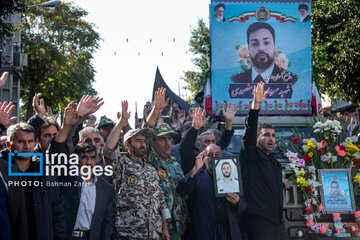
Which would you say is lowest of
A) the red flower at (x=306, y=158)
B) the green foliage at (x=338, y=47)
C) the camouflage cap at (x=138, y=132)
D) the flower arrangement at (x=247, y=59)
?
the red flower at (x=306, y=158)

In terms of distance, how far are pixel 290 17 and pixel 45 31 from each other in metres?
24.8

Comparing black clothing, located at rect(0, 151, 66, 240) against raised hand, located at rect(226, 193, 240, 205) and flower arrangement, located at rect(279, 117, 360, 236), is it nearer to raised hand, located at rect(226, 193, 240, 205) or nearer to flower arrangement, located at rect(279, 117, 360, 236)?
raised hand, located at rect(226, 193, 240, 205)

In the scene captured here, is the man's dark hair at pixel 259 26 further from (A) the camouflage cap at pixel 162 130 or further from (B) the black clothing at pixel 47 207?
(B) the black clothing at pixel 47 207

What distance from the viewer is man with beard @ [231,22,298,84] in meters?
9.65

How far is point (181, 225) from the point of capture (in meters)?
6.53

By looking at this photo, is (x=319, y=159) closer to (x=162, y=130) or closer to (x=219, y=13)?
(x=162, y=130)

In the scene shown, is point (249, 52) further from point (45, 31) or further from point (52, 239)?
point (45, 31)

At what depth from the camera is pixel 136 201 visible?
19.1 ft

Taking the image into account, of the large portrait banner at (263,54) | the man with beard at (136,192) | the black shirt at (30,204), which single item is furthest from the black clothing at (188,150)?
the large portrait banner at (263,54)

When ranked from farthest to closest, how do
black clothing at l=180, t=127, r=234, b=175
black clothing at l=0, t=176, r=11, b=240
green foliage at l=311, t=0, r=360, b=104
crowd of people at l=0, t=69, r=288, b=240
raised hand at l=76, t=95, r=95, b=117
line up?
green foliage at l=311, t=0, r=360, b=104 → black clothing at l=180, t=127, r=234, b=175 → raised hand at l=76, t=95, r=95, b=117 → crowd of people at l=0, t=69, r=288, b=240 → black clothing at l=0, t=176, r=11, b=240

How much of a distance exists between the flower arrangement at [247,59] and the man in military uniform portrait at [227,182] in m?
3.73

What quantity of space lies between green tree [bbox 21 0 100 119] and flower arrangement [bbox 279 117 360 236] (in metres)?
22.2

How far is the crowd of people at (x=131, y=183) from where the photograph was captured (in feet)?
16.3

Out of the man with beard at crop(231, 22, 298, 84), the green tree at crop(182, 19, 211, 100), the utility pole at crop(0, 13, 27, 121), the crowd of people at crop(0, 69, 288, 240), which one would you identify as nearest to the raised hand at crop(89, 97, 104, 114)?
the crowd of people at crop(0, 69, 288, 240)
